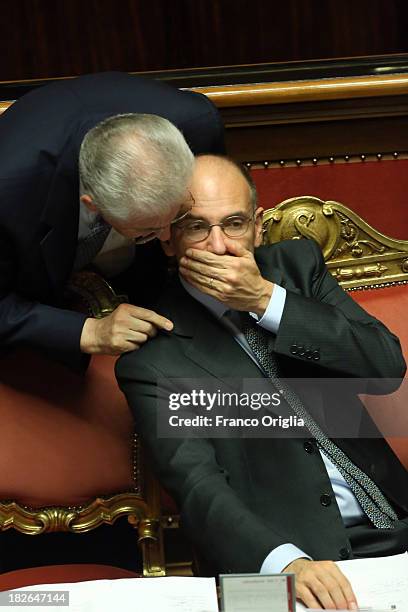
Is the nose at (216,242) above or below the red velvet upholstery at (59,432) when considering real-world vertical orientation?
above

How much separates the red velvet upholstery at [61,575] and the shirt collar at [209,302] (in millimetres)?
585

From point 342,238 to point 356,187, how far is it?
149 mm

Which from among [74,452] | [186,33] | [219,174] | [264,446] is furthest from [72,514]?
[186,33]

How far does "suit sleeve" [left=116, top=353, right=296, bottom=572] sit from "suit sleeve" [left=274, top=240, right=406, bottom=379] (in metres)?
0.26

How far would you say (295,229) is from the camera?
96.8 inches

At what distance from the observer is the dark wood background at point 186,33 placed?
11.6 feet

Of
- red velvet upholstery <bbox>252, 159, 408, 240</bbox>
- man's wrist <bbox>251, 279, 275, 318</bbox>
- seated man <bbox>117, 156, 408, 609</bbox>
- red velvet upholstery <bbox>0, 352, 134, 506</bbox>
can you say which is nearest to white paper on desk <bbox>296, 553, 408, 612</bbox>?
seated man <bbox>117, 156, 408, 609</bbox>

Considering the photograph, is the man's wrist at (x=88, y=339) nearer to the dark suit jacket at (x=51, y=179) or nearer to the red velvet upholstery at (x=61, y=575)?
the dark suit jacket at (x=51, y=179)

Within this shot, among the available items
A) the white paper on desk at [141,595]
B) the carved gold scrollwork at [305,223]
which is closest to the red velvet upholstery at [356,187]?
the carved gold scrollwork at [305,223]

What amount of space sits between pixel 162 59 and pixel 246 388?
6.09 ft

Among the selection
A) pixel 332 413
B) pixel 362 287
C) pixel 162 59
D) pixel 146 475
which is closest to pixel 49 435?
pixel 146 475

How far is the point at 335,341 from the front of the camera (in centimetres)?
201

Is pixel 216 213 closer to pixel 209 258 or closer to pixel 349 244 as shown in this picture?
pixel 209 258

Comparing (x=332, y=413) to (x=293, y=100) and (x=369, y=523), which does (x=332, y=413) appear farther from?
(x=293, y=100)
